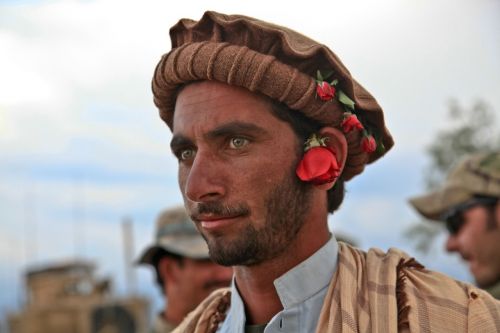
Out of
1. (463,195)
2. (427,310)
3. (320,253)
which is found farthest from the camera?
(463,195)

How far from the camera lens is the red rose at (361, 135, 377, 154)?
3.25 metres

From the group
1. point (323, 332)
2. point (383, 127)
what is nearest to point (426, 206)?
point (383, 127)

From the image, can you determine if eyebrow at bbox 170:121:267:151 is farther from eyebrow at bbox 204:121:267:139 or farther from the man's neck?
the man's neck

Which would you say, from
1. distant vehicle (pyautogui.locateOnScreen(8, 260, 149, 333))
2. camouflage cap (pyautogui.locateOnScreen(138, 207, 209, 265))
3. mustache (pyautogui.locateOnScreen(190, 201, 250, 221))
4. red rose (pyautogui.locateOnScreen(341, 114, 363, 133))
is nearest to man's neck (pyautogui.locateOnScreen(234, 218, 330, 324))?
mustache (pyautogui.locateOnScreen(190, 201, 250, 221))

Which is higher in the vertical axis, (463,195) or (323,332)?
(463,195)

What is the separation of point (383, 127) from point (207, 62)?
71cm

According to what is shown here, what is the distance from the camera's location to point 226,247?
2.96 m

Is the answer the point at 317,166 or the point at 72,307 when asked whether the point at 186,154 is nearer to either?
the point at 317,166

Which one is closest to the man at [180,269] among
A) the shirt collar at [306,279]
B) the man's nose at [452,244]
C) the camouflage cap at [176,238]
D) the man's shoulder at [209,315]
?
the camouflage cap at [176,238]

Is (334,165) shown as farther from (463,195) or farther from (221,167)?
(463,195)

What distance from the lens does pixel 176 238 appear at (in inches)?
244

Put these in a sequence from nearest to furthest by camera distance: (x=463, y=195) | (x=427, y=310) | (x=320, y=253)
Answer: (x=427, y=310)
(x=320, y=253)
(x=463, y=195)

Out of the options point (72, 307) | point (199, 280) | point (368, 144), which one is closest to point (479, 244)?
point (199, 280)

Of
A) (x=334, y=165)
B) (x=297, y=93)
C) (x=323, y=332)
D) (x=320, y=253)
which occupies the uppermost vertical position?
(x=297, y=93)
